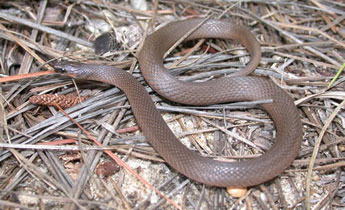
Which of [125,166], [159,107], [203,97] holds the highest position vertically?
[203,97]

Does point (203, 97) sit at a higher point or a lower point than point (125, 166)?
higher

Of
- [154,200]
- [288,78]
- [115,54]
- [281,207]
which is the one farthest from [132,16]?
[281,207]

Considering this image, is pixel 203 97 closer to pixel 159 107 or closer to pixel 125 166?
pixel 159 107

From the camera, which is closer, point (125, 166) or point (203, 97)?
point (125, 166)

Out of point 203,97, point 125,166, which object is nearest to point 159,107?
point 203,97

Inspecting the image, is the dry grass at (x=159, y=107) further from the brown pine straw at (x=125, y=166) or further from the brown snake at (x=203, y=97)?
the brown snake at (x=203, y=97)

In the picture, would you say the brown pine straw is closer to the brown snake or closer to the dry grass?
the dry grass

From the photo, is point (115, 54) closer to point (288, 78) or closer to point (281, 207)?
point (288, 78)

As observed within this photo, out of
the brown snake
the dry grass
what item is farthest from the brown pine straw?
the brown snake

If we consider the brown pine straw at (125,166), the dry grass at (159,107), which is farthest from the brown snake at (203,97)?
the brown pine straw at (125,166)
